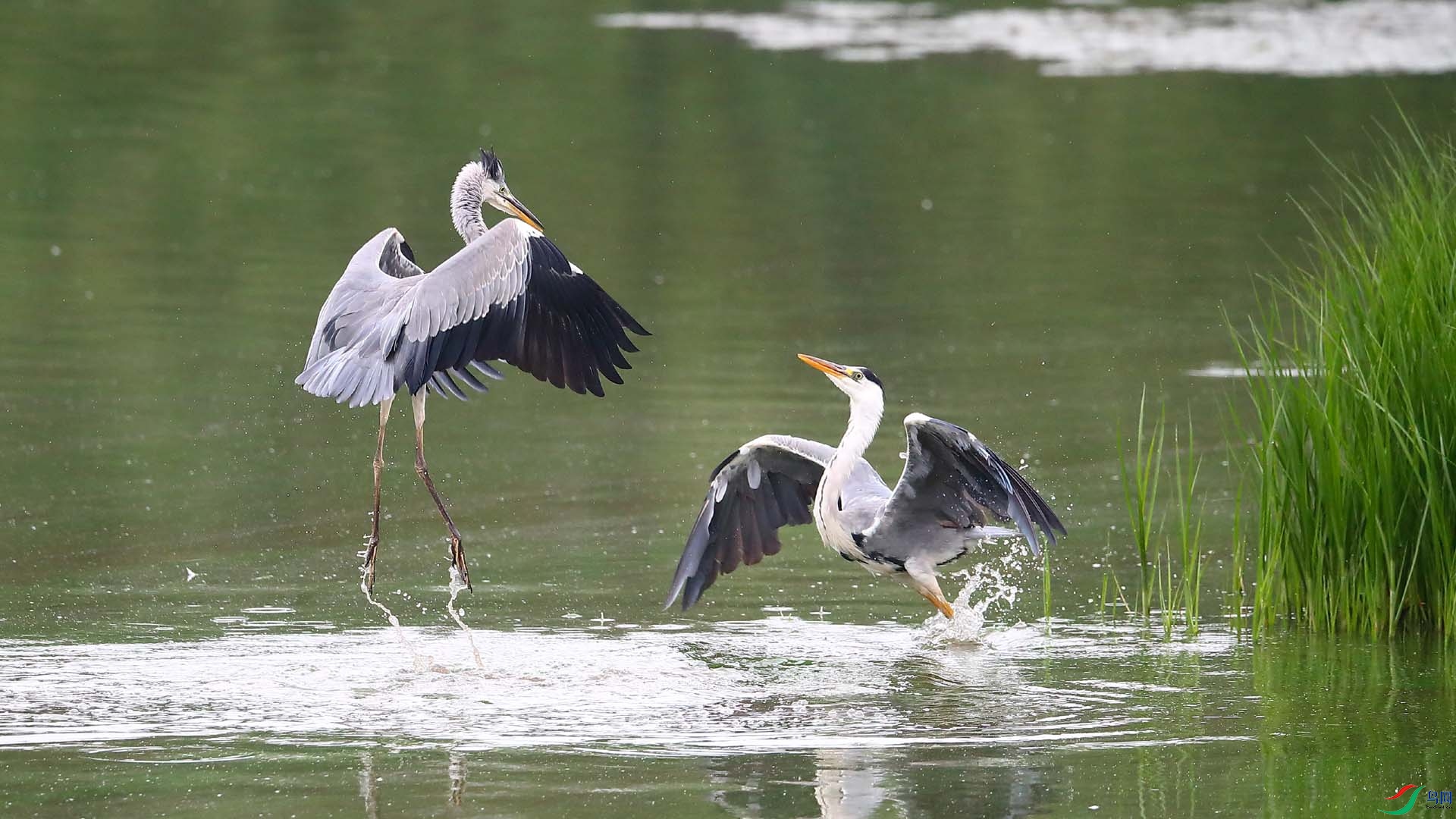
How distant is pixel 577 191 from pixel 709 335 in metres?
6.16

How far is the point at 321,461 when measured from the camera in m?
10.4

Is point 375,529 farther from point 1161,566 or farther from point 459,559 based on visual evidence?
point 1161,566

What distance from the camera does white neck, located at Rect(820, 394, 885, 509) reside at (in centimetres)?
778

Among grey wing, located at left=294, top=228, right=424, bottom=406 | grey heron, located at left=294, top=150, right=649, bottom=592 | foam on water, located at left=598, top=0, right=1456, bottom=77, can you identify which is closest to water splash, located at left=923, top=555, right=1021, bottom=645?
grey heron, located at left=294, top=150, right=649, bottom=592

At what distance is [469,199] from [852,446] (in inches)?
74.5

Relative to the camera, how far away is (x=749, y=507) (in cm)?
815

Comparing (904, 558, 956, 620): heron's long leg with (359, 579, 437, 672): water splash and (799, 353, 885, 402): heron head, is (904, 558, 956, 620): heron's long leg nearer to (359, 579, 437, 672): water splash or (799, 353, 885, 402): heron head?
(799, 353, 885, 402): heron head

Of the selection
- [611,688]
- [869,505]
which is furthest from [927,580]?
[611,688]

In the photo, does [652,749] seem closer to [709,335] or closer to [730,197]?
[709,335]

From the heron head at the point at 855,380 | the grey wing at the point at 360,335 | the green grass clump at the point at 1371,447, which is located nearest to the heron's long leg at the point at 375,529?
the grey wing at the point at 360,335

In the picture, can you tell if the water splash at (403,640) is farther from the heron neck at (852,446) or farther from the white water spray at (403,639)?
the heron neck at (852,446)

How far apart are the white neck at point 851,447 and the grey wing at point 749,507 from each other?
→ 0.11m

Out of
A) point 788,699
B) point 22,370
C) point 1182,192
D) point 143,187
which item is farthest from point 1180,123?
point 788,699

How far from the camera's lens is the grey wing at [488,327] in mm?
7605
